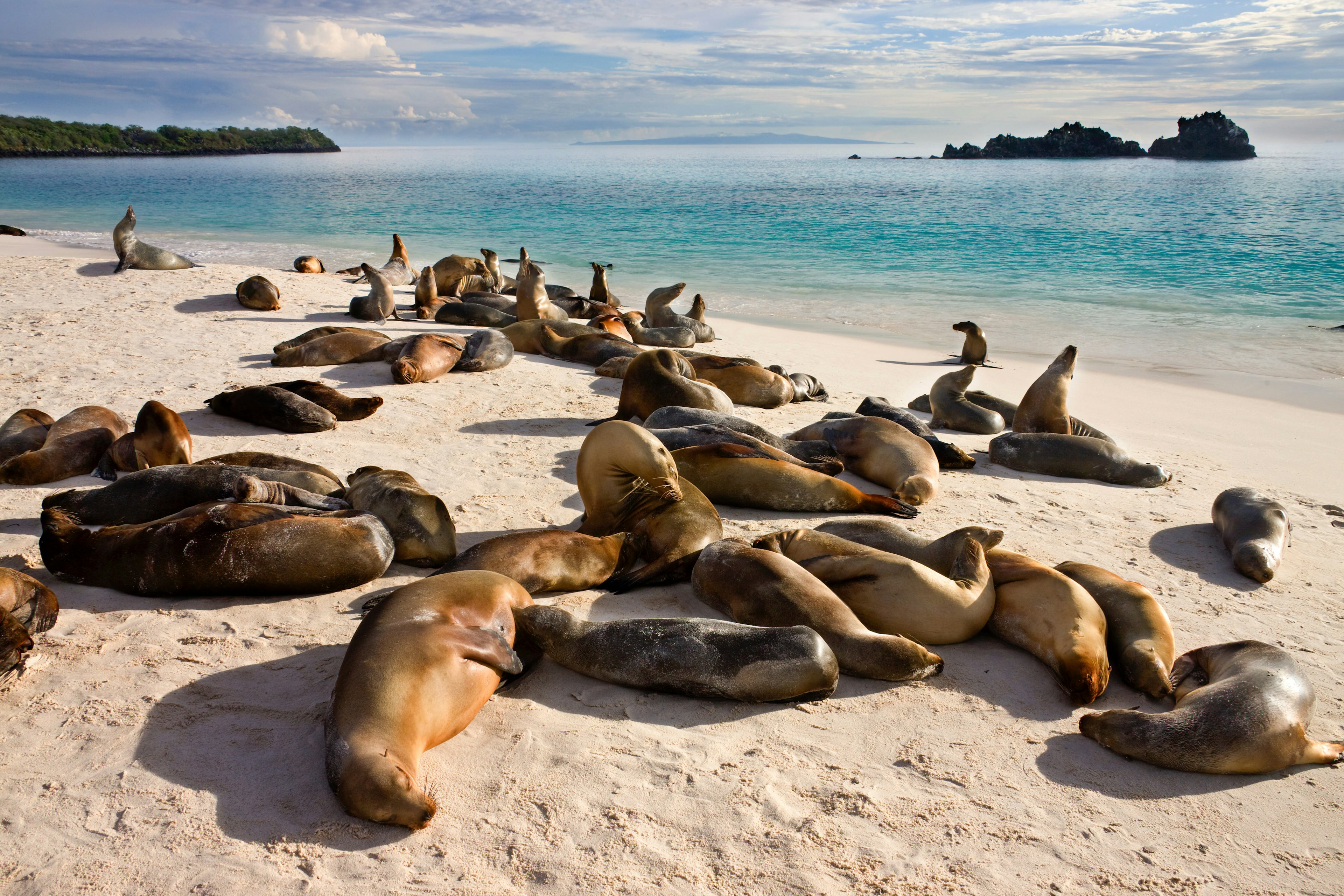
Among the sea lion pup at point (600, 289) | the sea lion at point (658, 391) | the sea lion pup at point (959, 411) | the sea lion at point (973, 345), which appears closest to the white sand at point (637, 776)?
the sea lion at point (658, 391)

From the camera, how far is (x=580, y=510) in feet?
16.2

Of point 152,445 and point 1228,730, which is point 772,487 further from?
point 152,445

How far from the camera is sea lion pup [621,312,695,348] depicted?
10.0m

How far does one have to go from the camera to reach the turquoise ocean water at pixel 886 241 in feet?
43.5

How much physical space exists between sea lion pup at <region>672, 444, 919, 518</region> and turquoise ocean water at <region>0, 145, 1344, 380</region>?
22.9 feet

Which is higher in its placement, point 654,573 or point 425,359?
point 425,359

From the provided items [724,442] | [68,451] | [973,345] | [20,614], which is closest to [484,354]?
[724,442]

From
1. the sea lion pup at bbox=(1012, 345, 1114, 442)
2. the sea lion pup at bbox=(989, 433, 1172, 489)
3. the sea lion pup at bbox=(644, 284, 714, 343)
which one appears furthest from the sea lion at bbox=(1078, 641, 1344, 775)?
the sea lion pup at bbox=(644, 284, 714, 343)

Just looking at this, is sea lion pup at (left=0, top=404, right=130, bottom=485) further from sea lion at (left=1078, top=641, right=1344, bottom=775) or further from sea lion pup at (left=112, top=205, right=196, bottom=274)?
sea lion pup at (left=112, top=205, right=196, bottom=274)

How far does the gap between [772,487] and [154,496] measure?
10.4 ft

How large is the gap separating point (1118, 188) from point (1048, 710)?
190 ft

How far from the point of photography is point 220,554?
3.56m

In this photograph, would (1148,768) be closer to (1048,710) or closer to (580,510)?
(1048,710)

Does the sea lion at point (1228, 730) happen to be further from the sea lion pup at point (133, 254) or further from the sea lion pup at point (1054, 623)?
the sea lion pup at point (133, 254)
